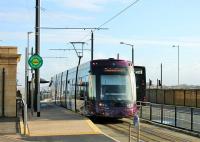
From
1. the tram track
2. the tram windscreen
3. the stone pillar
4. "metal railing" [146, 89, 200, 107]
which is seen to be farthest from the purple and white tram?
"metal railing" [146, 89, 200, 107]

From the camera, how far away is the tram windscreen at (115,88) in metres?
29.3

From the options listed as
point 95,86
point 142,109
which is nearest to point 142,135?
point 95,86

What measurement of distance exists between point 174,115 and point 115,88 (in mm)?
3986

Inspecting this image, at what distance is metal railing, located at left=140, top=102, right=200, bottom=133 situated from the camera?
2434 cm

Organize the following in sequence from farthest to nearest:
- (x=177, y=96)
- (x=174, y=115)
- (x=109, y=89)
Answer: (x=177, y=96), (x=109, y=89), (x=174, y=115)

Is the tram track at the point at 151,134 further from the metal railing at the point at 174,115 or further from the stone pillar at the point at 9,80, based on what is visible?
the stone pillar at the point at 9,80

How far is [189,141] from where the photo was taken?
21.0 meters

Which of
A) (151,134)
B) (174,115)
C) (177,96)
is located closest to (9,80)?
(174,115)

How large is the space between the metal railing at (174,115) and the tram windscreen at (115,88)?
72.1 inches

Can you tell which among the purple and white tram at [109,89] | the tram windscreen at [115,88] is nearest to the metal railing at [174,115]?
the purple and white tram at [109,89]

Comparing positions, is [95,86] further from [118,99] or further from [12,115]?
[12,115]

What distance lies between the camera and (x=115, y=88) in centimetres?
2950

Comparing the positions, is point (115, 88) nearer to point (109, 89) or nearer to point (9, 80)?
point (109, 89)

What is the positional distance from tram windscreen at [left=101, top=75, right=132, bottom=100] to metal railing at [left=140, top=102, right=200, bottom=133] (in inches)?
72.1
